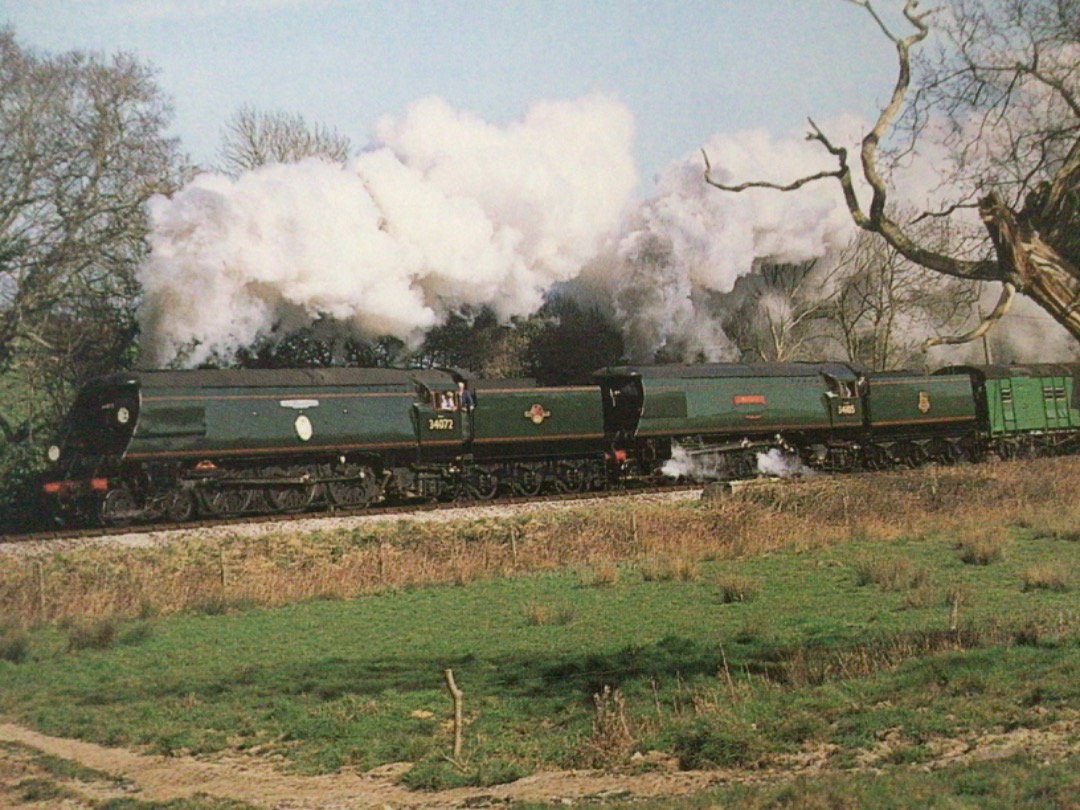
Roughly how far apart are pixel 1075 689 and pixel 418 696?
5.82 m

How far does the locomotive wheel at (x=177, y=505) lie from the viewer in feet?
73.2

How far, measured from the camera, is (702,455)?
29266mm

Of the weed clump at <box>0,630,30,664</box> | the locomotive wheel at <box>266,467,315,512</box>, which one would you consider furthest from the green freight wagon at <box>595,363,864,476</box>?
the weed clump at <box>0,630,30,664</box>

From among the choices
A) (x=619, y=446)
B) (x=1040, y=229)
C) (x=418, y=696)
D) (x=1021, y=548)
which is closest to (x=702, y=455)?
(x=619, y=446)

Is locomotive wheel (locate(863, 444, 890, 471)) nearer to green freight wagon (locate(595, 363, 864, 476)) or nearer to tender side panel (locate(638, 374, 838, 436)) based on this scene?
green freight wagon (locate(595, 363, 864, 476))

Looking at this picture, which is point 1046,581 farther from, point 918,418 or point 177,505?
point 918,418

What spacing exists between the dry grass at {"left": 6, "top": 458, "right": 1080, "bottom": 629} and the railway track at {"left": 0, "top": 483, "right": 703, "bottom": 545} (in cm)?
97

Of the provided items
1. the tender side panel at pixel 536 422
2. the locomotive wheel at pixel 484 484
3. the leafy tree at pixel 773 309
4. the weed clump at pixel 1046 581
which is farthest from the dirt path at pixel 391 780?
the leafy tree at pixel 773 309

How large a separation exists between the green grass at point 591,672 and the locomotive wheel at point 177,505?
6.47 meters

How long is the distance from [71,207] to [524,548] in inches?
574

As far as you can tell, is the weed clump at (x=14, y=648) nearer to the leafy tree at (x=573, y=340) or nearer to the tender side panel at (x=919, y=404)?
the leafy tree at (x=573, y=340)

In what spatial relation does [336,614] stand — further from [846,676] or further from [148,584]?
[846,676]

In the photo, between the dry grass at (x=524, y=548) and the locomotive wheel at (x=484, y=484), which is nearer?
the dry grass at (x=524, y=548)

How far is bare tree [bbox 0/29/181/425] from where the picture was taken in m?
25.4
